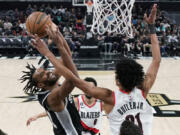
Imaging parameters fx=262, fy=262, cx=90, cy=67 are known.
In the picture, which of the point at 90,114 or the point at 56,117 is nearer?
A: the point at 56,117

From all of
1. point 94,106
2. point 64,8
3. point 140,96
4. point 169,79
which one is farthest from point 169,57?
point 140,96

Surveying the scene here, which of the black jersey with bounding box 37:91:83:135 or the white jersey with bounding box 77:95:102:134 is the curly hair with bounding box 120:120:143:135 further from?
the white jersey with bounding box 77:95:102:134

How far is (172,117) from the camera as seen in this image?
535 centimetres

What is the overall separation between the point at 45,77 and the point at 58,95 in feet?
0.68

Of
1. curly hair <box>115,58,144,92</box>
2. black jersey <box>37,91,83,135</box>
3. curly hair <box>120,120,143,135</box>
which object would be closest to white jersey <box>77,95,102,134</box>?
black jersey <box>37,91,83,135</box>

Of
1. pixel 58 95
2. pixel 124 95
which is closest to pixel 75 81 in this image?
pixel 58 95

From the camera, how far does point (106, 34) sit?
1345cm

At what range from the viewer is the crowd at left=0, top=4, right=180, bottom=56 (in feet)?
42.3

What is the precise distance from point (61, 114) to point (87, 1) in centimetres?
929

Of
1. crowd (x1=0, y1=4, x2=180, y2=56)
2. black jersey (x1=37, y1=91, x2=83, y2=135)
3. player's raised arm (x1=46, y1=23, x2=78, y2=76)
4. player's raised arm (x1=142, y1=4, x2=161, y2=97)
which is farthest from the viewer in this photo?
crowd (x1=0, y1=4, x2=180, y2=56)

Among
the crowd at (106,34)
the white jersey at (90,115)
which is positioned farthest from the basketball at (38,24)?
the crowd at (106,34)

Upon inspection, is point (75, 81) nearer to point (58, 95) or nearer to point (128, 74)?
point (58, 95)

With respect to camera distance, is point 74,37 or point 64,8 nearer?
point 74,37

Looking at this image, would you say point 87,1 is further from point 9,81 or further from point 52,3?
point 52,3
